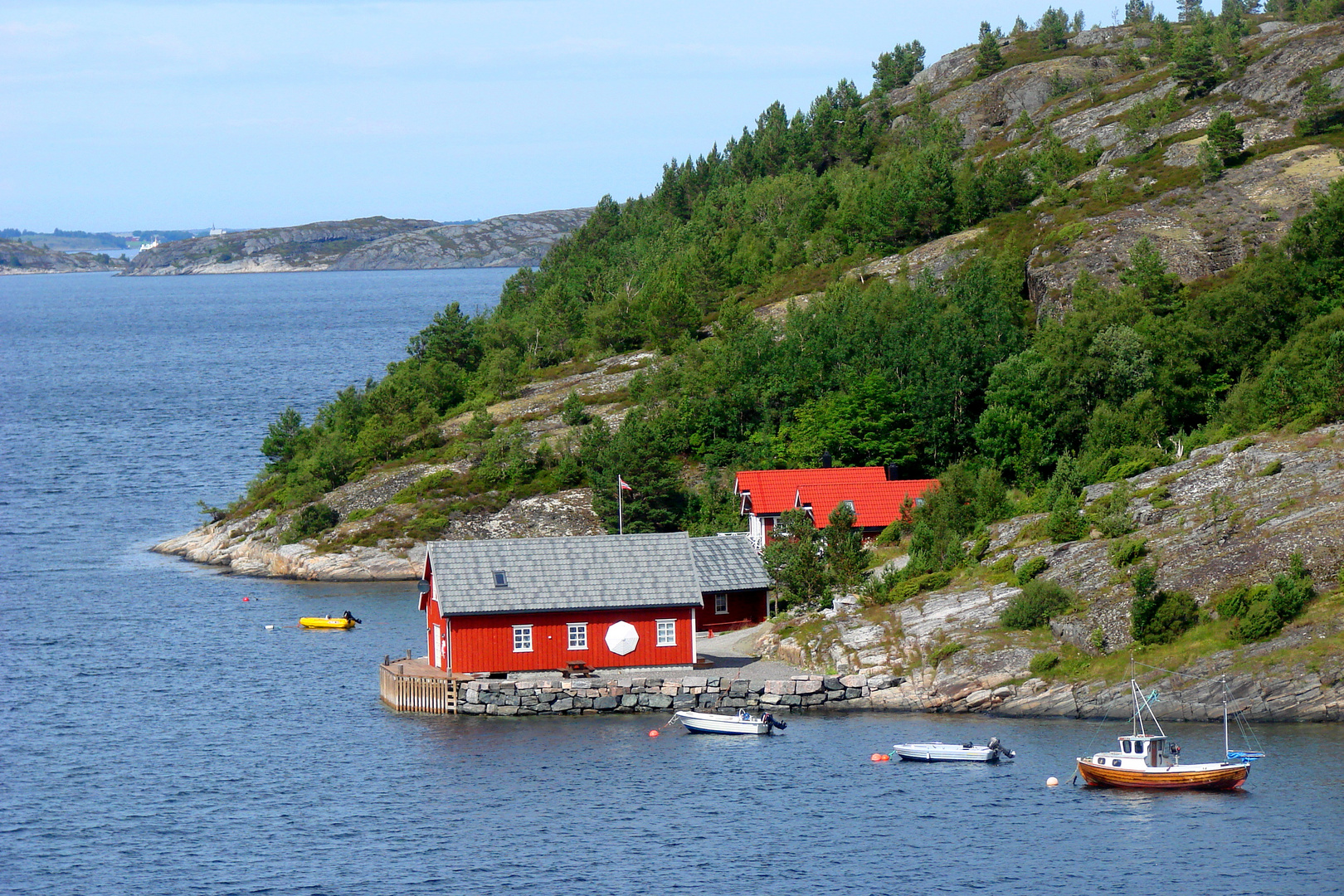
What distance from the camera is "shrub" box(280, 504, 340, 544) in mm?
99875

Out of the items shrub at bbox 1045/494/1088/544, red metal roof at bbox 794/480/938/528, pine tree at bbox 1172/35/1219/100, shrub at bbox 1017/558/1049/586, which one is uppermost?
pine tree at bbox 1172/35/1219/100

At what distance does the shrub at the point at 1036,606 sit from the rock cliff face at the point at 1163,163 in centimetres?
4244

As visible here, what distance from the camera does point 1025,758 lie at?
178ft

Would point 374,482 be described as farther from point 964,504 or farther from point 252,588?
point 964,504

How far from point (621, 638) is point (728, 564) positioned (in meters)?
10.2

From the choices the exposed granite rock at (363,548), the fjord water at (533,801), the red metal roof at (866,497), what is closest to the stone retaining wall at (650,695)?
the fjord water at (533,801)

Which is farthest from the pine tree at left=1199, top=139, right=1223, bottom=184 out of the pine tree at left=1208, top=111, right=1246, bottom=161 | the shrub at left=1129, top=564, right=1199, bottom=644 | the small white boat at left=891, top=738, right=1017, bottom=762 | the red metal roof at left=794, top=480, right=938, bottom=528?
the small white boat at left=891, top=738, right=1017, bottom=762

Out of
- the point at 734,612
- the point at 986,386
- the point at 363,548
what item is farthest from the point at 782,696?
the point at 363,548

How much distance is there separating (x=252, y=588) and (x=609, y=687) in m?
38.6

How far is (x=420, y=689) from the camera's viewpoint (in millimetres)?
63531

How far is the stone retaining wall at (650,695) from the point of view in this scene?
61969mm

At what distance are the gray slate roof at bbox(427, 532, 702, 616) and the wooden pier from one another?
3206 millimetres

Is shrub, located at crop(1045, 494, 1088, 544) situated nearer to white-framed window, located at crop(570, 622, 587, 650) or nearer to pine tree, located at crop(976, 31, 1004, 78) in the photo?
white-framed window, located at crop(570, 622, 587, 650)

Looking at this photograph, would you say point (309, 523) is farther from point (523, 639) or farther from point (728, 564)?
point (523, 639)
